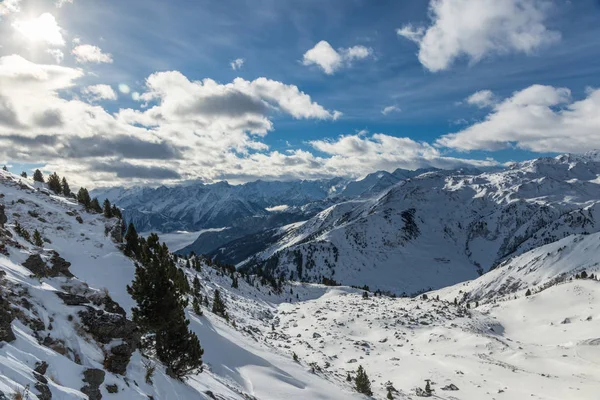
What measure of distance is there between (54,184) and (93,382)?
75165 millimetres

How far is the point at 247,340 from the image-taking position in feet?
153

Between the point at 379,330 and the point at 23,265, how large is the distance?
78.0 meters

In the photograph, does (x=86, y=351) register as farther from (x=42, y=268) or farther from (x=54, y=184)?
(x=54, y=184)

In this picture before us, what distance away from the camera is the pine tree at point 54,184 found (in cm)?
7538

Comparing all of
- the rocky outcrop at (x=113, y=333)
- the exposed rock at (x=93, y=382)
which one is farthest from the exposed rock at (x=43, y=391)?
the rocky outcrop at (x=113, y=333)

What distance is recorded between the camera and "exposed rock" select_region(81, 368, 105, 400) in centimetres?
1384

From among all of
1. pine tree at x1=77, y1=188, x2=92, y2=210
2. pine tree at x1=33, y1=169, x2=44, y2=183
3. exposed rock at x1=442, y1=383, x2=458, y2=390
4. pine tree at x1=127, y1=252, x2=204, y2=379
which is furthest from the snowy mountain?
pine tree at x1=33, y1=169, x2=44, y2=183

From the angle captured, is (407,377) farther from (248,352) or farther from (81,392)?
(81,392)

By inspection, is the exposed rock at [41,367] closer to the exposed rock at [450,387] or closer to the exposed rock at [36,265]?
the exposed rock at [36,265]

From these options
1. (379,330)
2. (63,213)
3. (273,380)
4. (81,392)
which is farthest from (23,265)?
(379,330)

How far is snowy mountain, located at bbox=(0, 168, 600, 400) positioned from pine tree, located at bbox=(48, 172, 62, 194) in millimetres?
5530

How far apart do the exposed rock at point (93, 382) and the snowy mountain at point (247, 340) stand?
40 mm

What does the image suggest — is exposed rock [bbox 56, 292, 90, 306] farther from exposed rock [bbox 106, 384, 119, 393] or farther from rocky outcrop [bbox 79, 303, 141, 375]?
exposed rock [bbox 106, 384, 119, 393]

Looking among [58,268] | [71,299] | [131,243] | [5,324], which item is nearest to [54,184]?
[131,243]
